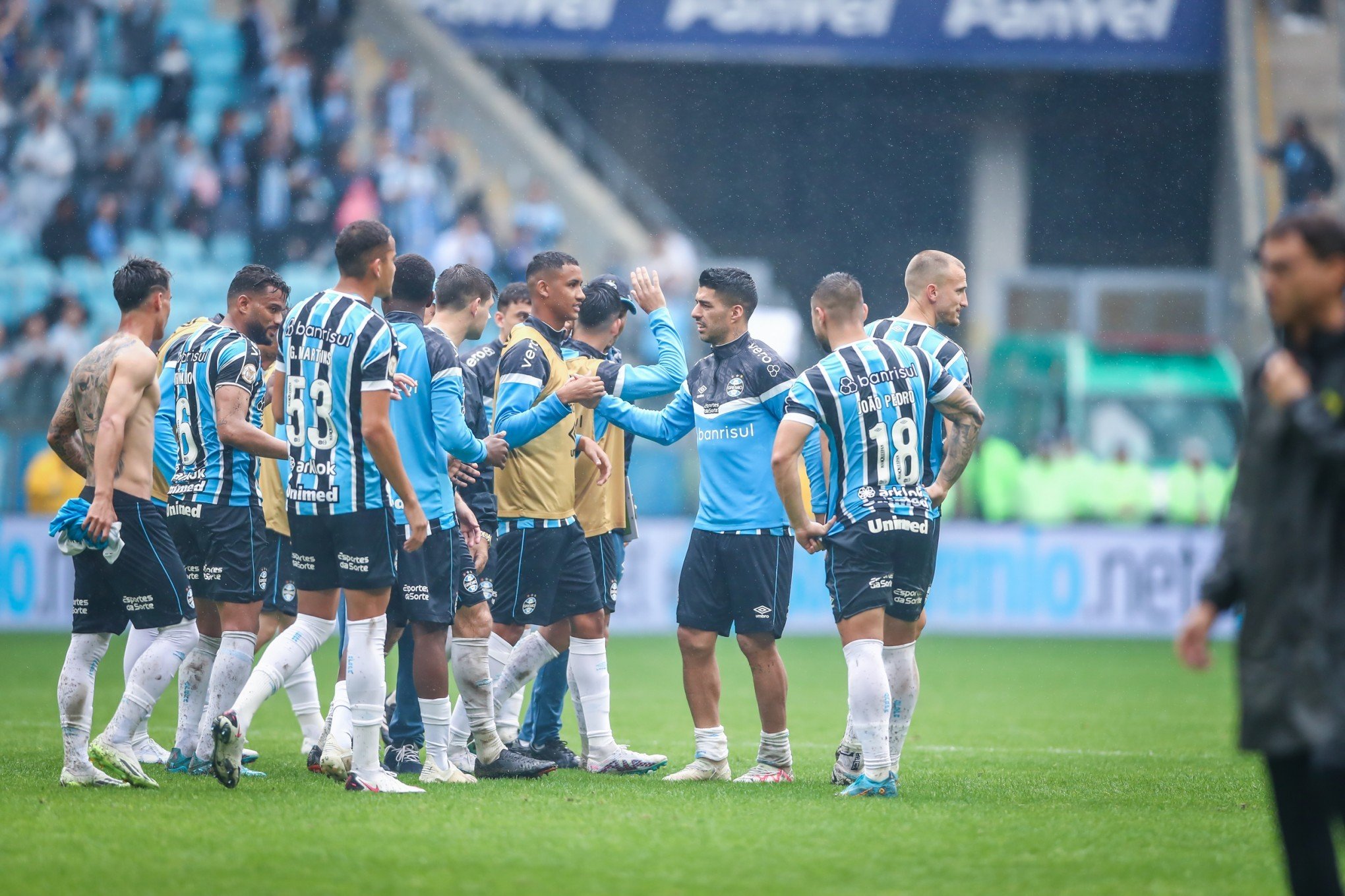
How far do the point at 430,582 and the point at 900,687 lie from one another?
233cm

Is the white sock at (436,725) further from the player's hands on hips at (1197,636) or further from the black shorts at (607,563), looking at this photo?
the player's hands on hips at (1197,636)

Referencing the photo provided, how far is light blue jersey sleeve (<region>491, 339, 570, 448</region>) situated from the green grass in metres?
1.74

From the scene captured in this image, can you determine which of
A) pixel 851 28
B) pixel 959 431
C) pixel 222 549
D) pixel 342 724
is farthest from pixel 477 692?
pixel 851 28

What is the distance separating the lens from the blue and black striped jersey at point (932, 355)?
7.77 m

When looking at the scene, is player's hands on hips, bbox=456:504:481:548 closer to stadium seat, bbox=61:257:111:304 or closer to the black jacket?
the black jacket

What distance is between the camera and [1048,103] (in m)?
28.5

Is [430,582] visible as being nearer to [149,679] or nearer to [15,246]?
[149,679]

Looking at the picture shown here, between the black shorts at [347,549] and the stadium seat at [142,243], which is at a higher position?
the stadium seat at [142,243]

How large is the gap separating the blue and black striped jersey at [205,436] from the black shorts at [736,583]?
7.84 ft

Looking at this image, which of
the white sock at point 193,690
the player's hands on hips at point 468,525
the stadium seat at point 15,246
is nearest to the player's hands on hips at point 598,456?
the player's hands on hips at point 468,525

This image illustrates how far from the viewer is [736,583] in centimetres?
758

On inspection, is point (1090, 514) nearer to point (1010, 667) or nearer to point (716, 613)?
point (1010, 667)

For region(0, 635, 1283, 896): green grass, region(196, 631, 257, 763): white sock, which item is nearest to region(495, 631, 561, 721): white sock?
region(0, 635, 1283, 896): green grass

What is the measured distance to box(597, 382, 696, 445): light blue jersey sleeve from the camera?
7738mm
